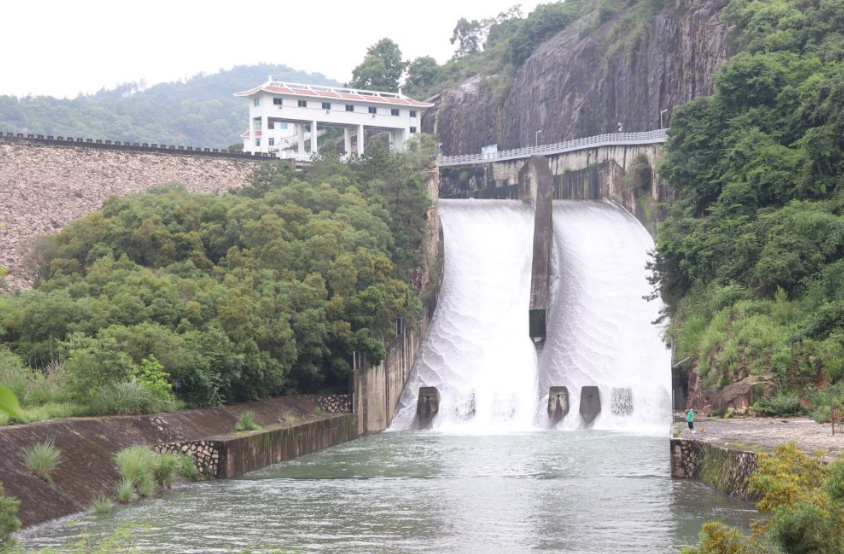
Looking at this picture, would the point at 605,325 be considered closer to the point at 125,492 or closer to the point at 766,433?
the point at 766,433

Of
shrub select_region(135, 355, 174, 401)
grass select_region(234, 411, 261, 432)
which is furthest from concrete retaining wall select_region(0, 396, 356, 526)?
shrub select_region(135, 355, 174, 401)

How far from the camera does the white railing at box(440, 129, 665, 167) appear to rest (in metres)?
52.9

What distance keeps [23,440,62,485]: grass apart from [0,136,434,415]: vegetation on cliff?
4221 mm

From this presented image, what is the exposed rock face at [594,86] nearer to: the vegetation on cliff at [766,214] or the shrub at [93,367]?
the vegetation on cliff at [766,214]

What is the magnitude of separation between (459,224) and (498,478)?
27957mm

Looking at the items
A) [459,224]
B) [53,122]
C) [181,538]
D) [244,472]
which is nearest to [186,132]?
[53,122]

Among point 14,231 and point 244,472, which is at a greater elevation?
point 14,231

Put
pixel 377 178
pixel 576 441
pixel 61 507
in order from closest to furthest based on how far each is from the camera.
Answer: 1. pixel 61 507
2. pixel 576 441
3. pixel 377 178

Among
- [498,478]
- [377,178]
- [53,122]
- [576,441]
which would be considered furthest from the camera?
[53,122]

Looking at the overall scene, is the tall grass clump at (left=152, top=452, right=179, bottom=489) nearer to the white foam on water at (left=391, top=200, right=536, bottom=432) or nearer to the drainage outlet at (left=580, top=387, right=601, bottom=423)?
the white foam on water at (left=391, top=200, right=536, bottom=432)

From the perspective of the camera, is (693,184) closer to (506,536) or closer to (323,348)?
(323,348)

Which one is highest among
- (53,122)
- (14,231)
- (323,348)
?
(53,122)

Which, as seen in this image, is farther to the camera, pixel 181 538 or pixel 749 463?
pixel 749 463

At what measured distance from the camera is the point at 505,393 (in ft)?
129
